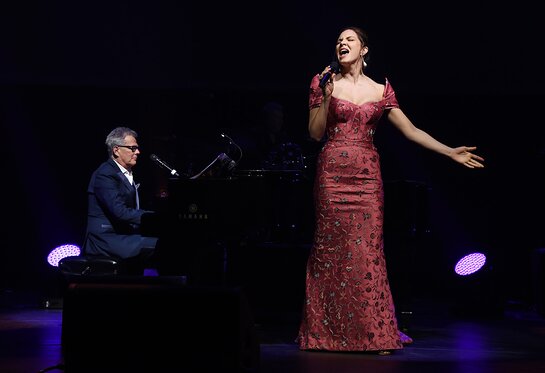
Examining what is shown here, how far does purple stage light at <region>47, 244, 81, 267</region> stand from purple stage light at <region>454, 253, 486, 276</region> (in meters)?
3.38

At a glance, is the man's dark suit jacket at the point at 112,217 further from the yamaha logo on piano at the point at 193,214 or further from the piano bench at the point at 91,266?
the yamaha logo on piano at the point at 193,214

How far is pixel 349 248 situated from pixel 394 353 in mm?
626

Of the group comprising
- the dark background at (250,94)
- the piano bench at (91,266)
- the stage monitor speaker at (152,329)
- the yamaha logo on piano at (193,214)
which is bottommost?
the stage monitor speaker at (152,329)

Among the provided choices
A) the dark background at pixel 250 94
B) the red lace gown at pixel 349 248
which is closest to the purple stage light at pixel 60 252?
the dark background at pixel 250 94

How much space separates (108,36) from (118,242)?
7.34ft

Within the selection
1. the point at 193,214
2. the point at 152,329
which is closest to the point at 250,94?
the point at 193,214

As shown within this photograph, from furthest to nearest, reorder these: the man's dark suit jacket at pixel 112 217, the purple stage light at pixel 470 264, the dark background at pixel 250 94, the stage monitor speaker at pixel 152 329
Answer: the dark background at pixel 250 94, the purple stage light at pixel 470 264, the man's dark suit jacket at pixel 112 217, the stage monitor speaker at pixel 152 329

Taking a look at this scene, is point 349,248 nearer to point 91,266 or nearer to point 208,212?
point 208,212

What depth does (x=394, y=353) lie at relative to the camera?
4.62m

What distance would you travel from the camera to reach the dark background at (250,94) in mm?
7387

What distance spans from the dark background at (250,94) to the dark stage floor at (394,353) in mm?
1185

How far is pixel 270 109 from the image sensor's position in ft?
21.4

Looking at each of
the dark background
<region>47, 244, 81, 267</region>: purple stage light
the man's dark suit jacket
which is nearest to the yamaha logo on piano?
the man's dark suit jacket

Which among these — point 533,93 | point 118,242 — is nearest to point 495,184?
point 533,93
